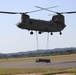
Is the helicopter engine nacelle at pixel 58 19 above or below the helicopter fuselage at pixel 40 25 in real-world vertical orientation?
above

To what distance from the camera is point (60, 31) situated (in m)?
66.9

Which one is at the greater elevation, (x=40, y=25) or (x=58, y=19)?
(x=58, y=19)

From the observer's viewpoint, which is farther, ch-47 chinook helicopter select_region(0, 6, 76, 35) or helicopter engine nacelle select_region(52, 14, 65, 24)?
helicopter engine nacelle select_region(52, 14, 65, 24)

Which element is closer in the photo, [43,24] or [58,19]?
[43,24]

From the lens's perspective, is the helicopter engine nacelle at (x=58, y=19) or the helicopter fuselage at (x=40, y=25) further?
the helicopter engine nacelle at (x=58, y=19)

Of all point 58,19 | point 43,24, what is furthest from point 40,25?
point 58,19

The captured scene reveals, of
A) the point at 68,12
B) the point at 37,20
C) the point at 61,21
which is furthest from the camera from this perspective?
the point at 61,21

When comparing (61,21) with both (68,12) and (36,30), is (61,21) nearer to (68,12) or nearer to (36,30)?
(36,30)

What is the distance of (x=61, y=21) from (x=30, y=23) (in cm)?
922

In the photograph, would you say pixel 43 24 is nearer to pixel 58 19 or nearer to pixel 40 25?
pixel 40 25

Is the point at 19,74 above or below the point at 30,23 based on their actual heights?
below

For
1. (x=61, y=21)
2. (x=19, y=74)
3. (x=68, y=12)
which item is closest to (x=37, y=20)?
(x=61, y=21)

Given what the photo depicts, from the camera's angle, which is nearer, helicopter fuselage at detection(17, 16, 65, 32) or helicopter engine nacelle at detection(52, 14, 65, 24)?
helicopter fuselage at detection(17, 16, 65, 32)

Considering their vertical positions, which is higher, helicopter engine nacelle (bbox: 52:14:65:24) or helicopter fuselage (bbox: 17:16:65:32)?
helicopter engine nacelle (bbox: 52:14:65:24)
